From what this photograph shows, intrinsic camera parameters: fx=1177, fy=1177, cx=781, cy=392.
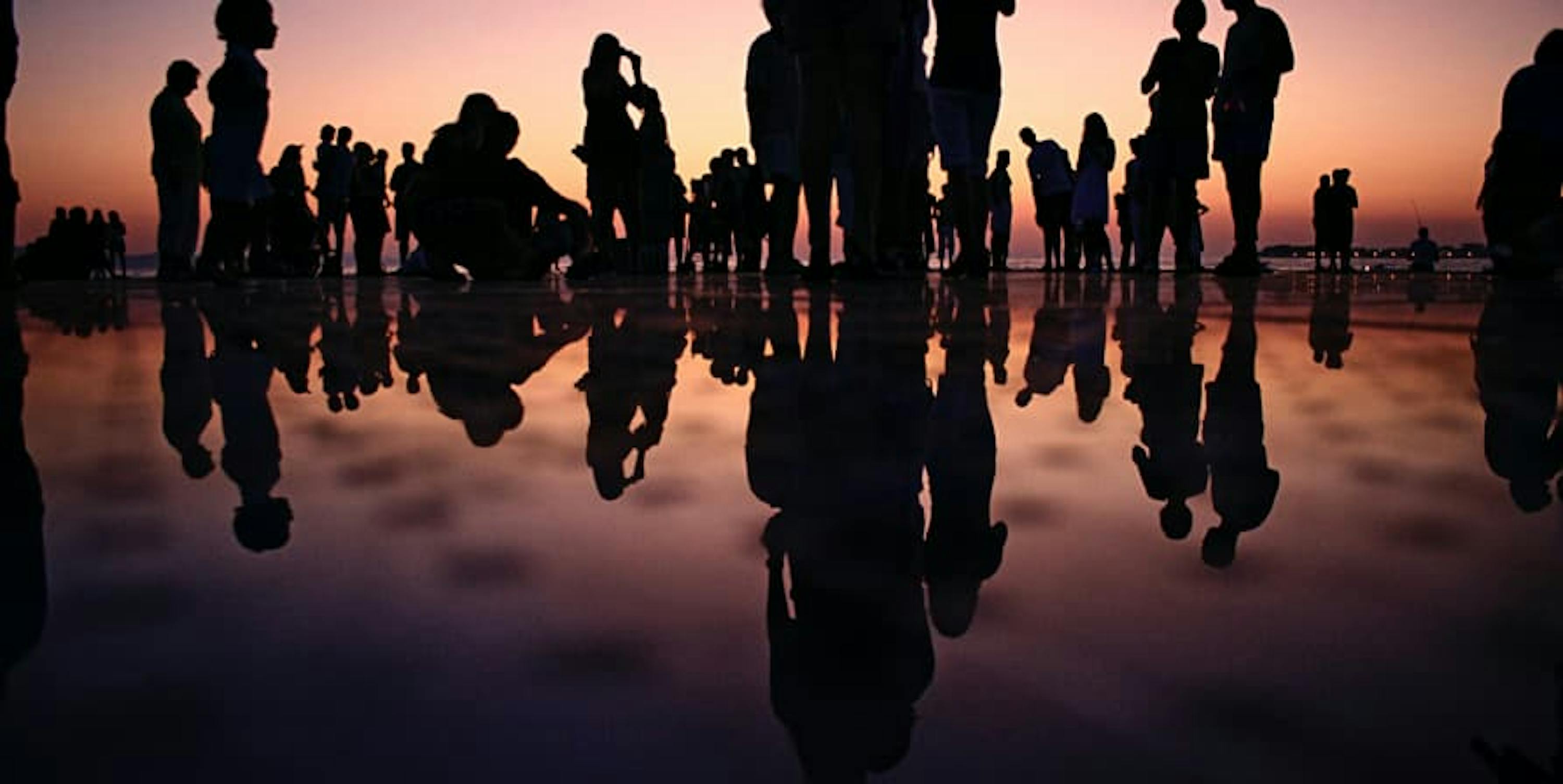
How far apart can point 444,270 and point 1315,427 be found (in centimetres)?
761

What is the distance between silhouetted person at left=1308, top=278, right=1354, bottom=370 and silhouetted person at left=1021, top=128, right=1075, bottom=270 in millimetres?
8829

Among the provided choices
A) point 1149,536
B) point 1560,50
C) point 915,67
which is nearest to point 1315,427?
point 1149,536

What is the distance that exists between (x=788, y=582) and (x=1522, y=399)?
1.31 metres

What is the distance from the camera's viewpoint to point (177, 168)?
927 cm

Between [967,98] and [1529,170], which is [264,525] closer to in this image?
[967,98]

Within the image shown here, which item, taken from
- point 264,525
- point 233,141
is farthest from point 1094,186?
point 264,525

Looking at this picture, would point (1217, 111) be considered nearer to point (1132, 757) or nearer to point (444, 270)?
point (444, 270)

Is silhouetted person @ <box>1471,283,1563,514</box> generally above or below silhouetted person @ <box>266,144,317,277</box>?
below

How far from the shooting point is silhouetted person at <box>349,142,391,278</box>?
1552 cm

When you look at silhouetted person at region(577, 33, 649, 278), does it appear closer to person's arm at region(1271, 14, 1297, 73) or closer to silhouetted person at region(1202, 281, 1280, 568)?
person's arm at region(1271, 14, 1297, 73)

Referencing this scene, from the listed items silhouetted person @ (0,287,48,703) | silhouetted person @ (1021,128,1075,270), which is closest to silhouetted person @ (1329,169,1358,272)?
silhouetted person @ (1021,128,1075,270)

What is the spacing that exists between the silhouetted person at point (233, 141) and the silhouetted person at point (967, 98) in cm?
433

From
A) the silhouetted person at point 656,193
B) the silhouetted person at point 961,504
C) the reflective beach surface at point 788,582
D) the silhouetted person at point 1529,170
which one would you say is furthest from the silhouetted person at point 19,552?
the silhouetted person at point 656,193

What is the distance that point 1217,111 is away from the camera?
792cm
